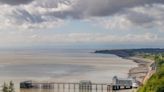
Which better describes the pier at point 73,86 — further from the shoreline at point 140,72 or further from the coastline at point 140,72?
the shoreline at point 140,72

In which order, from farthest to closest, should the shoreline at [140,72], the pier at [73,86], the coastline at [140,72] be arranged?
the shoreline at [140,72] → the coastline at [140,72] → the pier at [73,86]

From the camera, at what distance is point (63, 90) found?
2699 inches

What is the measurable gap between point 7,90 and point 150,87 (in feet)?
58.0

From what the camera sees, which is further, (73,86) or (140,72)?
(140,72)

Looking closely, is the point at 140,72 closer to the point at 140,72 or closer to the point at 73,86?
the point at 140,72

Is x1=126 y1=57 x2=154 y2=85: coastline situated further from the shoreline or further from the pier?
the pier

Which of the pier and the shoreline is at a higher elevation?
the shoreline

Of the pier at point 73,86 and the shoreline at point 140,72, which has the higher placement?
the shoreline at point 140,72

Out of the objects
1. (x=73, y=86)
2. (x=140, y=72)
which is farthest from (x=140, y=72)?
(x=73, y=86)

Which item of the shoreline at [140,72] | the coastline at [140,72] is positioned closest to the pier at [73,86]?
the coastline at [140,72]

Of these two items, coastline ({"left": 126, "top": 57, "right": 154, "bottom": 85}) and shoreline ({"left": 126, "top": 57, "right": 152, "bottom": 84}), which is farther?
shoreline ({"left": 126, "top": 57, "right": 152, "bottom": 84})

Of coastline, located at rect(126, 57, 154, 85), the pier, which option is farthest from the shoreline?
the pier

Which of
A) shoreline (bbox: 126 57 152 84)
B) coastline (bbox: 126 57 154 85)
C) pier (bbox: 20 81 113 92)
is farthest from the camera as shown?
shoreline (bbox: 126 57 152 84)

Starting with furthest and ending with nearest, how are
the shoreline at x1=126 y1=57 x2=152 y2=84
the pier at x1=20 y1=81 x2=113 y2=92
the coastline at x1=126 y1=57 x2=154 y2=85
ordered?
the shoreline at x1=126 y1=57 x2=152 y2=84 < the coastline at x1=126 y1=57 x2=154 y2=85 < the pier at x1=20 y1=81 x2=113 y2=92
